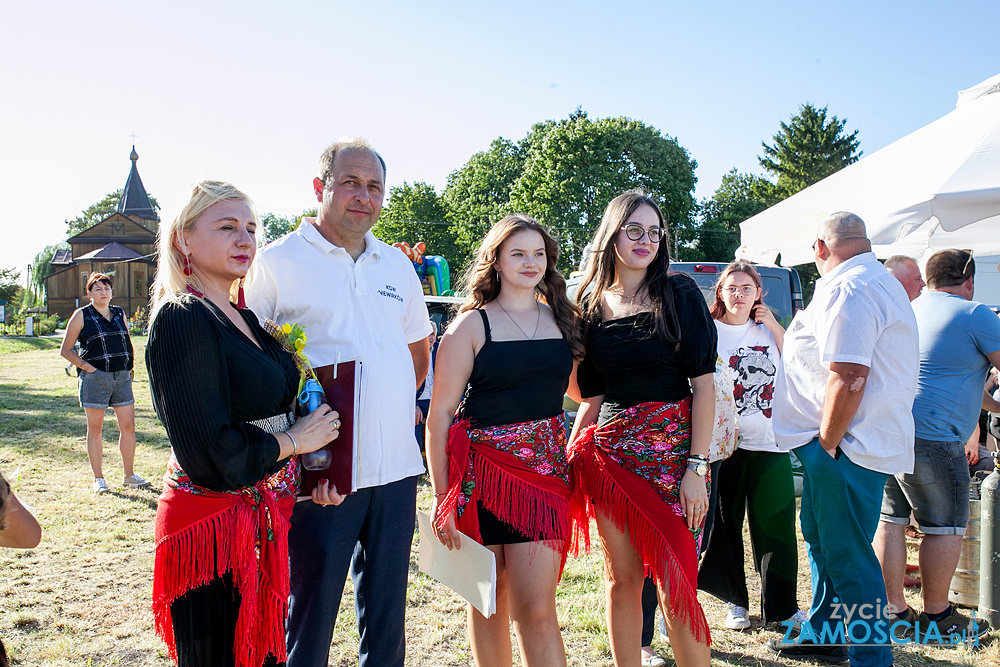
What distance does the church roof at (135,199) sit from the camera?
210 feet

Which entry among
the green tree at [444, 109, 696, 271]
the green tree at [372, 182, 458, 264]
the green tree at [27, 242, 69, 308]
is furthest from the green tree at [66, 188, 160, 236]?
the green tree at [444, 109, 696, 271]

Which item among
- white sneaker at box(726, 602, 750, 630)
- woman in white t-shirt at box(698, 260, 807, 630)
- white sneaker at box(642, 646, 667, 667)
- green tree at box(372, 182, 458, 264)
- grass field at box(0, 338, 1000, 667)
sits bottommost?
grass field at box(0, 338, 1000, 667)

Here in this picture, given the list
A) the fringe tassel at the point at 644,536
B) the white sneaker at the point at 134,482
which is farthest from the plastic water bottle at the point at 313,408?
the white sneaker at the point at 134,482

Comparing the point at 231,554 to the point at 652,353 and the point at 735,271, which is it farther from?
the point at 735,271

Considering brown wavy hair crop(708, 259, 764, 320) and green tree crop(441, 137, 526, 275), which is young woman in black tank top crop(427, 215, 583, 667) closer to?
brown wavy hair crop(708, 259, 764, 320)

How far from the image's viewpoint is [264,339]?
7.09 ft

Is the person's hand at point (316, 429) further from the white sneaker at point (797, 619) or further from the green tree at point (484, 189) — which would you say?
the green tree at point (484, 189)

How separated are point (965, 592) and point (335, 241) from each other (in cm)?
399

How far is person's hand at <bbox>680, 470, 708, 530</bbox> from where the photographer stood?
105 inches

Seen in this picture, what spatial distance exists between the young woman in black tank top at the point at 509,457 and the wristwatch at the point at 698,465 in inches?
19.2

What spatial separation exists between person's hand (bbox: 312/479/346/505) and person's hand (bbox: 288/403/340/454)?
0.62 feet

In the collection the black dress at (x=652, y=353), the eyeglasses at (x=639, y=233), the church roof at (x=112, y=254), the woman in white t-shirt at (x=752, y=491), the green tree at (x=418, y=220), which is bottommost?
the woman in white t-shirt at (x=752, y=491)

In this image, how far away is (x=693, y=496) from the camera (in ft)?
8.71

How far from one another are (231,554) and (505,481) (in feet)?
3.30
